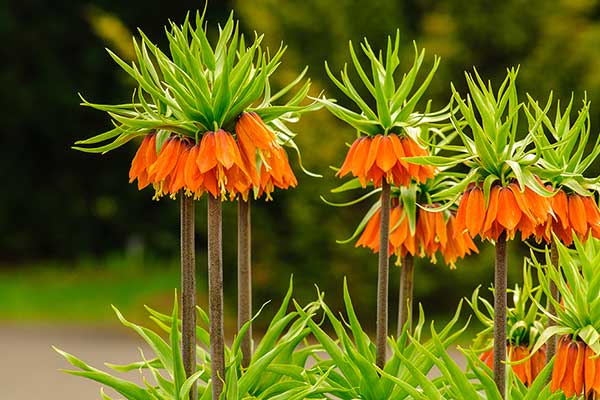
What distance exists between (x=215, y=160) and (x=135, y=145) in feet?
29.9

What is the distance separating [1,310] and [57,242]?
69.7 inches

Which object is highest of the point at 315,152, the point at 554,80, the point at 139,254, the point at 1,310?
the point at 554,80

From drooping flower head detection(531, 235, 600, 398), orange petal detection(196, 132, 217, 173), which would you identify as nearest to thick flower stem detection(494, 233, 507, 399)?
drooping flower head detection(531, 235, 600, 398)

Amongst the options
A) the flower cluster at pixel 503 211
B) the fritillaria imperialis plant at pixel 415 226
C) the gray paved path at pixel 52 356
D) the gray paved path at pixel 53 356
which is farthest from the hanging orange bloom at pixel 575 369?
the gray paved path at pixel 52 356

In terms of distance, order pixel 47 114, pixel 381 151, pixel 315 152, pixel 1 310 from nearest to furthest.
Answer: pixel 381 151 < pixel 315 152 < pixel 1 310 < pixel 47 114

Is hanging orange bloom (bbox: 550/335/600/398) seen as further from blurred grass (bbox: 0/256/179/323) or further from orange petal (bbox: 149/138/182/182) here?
blurred grass (bbox: 0/256/179/323)

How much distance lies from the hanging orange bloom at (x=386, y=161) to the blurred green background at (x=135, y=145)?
5.68 meters

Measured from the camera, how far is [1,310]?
36.0 ft

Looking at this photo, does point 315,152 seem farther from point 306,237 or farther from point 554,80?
point 554,80

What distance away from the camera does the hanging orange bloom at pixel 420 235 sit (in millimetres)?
2834

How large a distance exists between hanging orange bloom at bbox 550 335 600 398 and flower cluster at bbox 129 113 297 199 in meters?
0.76

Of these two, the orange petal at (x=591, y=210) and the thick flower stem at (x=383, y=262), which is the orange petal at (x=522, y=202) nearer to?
the orange petal at (x=591, y=210)

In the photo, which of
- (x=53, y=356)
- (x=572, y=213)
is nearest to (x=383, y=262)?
(x=572, y=213)

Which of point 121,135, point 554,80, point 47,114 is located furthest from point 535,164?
point 47,114
